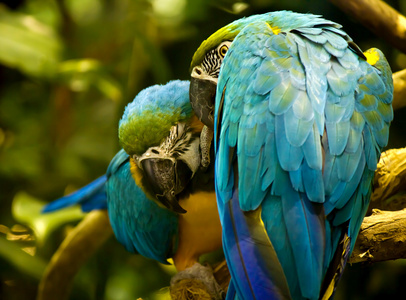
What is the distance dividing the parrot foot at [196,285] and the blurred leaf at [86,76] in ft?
2.92

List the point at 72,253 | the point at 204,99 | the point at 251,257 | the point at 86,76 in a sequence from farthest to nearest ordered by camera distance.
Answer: the point at 86,76, the point at 72,253, the point at 204,99, the point at 251,257

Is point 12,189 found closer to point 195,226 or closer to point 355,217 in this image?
point 195,226

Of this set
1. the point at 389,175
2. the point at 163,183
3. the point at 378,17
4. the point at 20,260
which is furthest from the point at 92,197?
the point at 378,17

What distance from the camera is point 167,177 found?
4.16 feet

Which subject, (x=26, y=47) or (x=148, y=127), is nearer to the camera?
(x=148, y=127)

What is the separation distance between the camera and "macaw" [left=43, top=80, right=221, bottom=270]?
1.28 m

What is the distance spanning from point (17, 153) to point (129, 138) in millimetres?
1359

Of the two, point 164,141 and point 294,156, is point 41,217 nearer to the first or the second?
point 164,141

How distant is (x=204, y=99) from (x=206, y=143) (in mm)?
121

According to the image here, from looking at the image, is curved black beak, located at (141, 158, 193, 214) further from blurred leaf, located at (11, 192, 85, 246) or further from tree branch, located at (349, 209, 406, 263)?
blurred leaf, located at (11, 192, 85, 246)

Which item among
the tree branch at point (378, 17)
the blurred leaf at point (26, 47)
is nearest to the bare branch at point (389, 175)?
the tree branch at point (378, 17)

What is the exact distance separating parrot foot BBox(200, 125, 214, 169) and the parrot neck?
111 mm

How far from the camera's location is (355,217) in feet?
3.01

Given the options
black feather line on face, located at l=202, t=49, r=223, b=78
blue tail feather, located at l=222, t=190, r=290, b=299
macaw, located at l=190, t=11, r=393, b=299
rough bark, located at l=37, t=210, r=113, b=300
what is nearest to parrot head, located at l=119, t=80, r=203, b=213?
black feather line on face, located at l=202, t=49, r=223, b=78
